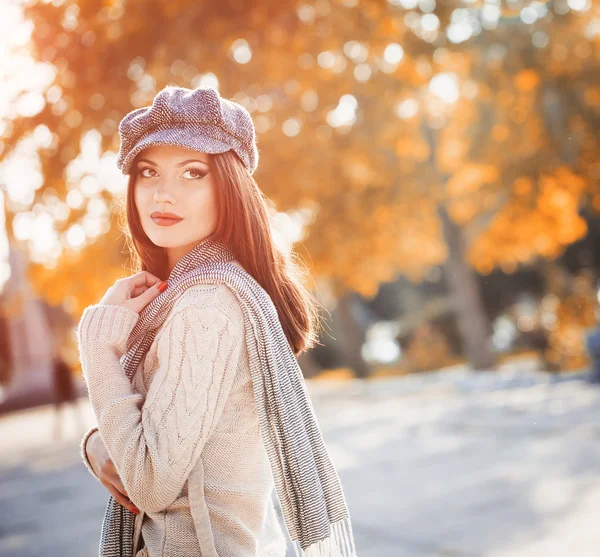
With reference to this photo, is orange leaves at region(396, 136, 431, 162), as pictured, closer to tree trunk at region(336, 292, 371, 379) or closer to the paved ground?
the paved ground

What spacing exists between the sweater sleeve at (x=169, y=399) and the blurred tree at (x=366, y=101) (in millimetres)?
4575

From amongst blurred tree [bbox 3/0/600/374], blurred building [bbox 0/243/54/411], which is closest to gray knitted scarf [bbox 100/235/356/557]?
blurred tree [bbox 3/0/600/374]

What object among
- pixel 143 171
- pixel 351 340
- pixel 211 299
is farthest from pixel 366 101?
pixel 351 340

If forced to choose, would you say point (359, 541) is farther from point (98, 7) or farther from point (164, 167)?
point (98, 7)

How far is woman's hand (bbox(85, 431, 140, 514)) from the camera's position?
5.39 feet

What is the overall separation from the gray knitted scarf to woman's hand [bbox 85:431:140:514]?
4.3 inches

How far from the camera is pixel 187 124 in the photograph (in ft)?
5.68

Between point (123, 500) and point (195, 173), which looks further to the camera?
point (195, 173)

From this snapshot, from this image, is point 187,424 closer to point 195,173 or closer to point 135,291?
point 135,291

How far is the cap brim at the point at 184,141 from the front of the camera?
1.69 metres

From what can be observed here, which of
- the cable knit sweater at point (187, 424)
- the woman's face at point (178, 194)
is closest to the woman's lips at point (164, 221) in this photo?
the woman's face at point (178, 194)

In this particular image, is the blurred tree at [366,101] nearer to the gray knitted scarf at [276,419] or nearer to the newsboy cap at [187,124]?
the newsboy cap at [187,124]

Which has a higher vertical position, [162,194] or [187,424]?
[162,194]

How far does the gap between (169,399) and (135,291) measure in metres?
0.45
